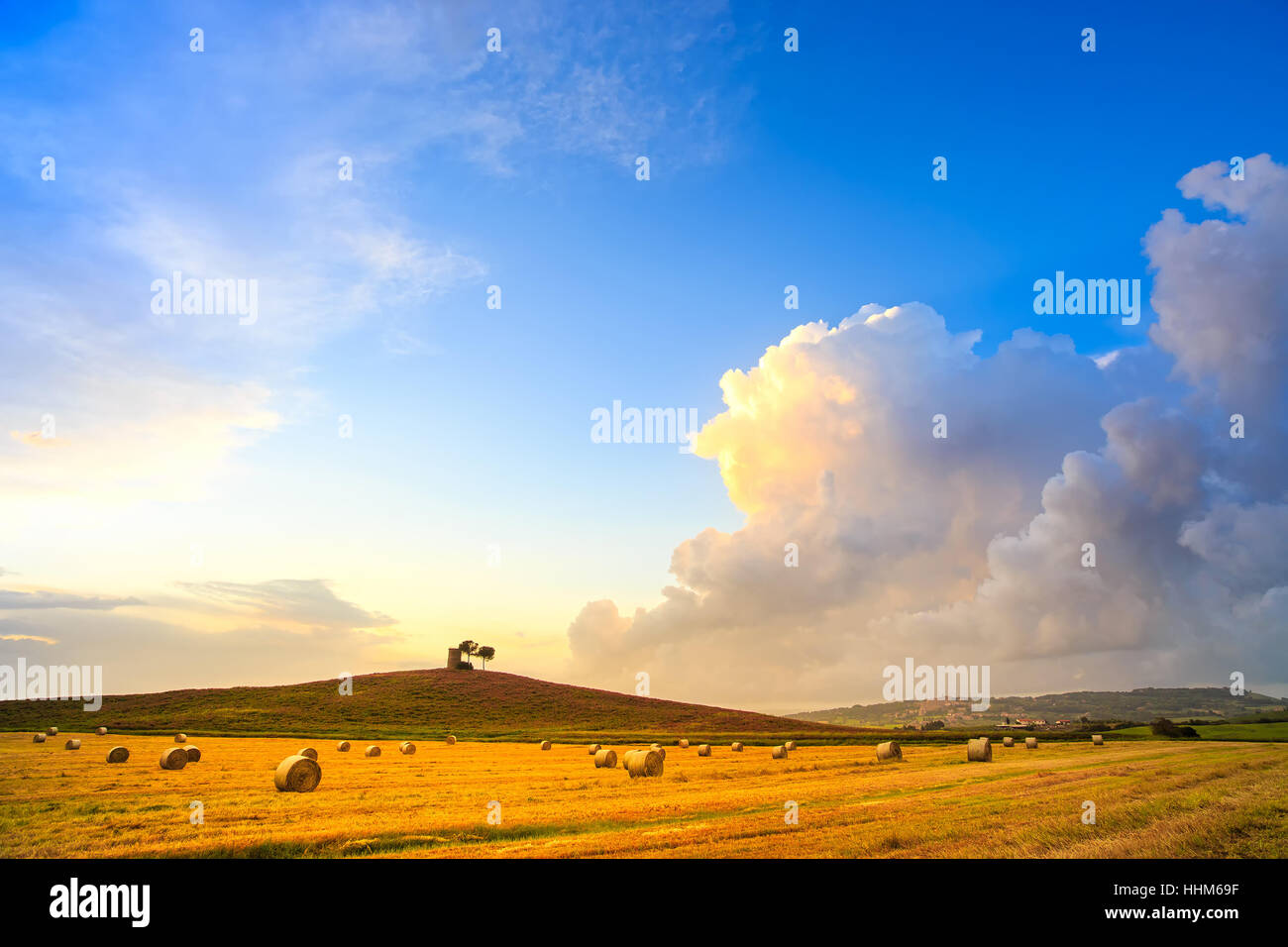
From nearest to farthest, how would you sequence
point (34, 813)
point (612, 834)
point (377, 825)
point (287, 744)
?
point (612, 834) < point (377, 825) < point (34, 813) < point (287, 744)

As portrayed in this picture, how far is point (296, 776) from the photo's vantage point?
89.5ft

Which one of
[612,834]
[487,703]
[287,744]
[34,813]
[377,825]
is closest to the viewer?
[612,834]

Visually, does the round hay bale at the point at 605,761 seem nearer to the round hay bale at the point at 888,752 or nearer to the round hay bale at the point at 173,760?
the round hay bale at the point at 888,752

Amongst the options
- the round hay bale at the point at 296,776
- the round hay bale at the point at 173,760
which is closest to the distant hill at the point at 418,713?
the round hay bale at the point at 173,760

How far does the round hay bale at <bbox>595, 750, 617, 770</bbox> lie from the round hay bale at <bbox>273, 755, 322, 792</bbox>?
49.9 feet

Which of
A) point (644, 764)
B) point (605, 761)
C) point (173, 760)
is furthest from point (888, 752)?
point (173, 760)

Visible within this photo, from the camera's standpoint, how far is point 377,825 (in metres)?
18.1

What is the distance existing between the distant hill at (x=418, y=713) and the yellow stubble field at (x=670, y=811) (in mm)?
45214
